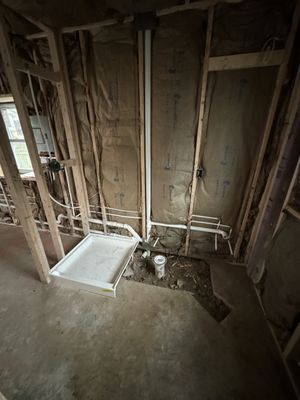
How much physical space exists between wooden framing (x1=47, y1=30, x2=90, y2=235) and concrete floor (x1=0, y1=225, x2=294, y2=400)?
3.67 ft

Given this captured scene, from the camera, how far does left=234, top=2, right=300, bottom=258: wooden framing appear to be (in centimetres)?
133

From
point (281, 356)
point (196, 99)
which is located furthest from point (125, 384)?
point (196, 99)

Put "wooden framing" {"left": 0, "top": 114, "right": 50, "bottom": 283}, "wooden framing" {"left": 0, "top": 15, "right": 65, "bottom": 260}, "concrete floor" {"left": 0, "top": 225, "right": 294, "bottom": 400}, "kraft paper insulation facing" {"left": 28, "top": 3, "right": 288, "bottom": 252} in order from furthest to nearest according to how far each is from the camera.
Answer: "kraft paper insulation facing" {"left": 28, "top": 3, "right": 288, "bottom": 252}
"wooden framing" {"left": 0, "top": 114, "right": 50, "bottom": 283}
"wooden framing" {"left": 0, "top": 15, "right": 65, "bottom": 260}
"concrete floor" {"left": 0, "top": 225, "right": 294, "bottom": 400}

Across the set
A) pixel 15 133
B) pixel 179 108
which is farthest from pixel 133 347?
pixel 15 133

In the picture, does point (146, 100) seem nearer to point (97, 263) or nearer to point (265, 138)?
point (265, 138)

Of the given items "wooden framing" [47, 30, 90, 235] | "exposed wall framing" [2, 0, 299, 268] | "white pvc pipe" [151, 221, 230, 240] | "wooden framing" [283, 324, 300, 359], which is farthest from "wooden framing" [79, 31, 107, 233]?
"wooden framing" [283, 324, 300, 359]

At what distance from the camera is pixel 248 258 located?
2039 mm

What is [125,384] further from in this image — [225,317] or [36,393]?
[225,317]

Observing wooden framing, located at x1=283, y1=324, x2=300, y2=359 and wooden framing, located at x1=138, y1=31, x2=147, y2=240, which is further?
wooden framing, located at x1=138, y1=31, x2=147, y2=240

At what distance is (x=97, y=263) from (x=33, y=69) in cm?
205

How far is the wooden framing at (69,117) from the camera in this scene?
1.74 meters

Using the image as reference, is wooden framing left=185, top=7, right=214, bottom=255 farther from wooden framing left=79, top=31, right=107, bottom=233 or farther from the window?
the window

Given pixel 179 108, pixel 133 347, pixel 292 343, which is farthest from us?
pixel 179 108

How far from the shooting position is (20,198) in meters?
1.50
